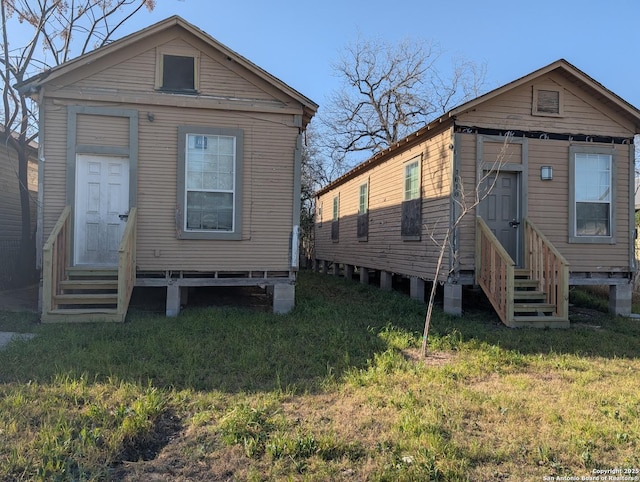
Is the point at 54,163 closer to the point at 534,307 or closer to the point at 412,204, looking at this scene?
the point at 412,204

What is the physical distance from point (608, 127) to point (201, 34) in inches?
304

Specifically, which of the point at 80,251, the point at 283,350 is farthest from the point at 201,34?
the point at 283,350

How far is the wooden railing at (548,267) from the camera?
288 inches

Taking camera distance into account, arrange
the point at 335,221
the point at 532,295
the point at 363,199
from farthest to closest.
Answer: the point at 335,221 < the point at 363,199 < the point at 532,295

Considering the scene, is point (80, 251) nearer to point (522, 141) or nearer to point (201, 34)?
point (201, 34)

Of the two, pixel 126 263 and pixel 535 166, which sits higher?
pixel 535 166

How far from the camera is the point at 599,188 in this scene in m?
8.84

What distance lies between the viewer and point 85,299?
6.74 metres

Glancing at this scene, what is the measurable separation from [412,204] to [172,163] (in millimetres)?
4974

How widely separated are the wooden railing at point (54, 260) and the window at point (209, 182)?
69.0 inches

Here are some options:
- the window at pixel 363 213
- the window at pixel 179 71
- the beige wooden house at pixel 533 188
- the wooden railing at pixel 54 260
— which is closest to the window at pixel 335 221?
the window at pixel 363 213

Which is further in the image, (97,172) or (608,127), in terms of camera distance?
(608,127)

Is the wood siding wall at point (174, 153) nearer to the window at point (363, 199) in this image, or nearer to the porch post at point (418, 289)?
the porch post at point (418, 289)

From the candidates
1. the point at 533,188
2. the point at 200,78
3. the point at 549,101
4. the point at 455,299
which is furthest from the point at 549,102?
the point at 200,78
